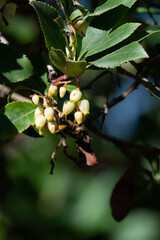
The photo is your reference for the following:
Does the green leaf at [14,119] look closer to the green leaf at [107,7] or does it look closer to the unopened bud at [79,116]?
the unopened bud at [79,116]

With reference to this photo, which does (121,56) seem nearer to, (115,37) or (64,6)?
(115,37)

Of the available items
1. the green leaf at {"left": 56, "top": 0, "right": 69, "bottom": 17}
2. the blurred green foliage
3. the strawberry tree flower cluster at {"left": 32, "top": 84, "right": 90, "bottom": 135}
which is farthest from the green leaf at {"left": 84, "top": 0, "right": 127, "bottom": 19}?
the blurred green foliage

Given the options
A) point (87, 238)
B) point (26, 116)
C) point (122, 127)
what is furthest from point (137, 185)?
point (122, 127)

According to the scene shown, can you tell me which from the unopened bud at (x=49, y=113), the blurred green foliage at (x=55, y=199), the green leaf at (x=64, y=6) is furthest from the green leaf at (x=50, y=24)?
the blurred green foliage at (x=55, y=199)

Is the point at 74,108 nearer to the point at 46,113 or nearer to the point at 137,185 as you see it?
the point at 46,113

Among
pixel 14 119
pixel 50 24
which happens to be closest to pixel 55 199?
pixel 14 119

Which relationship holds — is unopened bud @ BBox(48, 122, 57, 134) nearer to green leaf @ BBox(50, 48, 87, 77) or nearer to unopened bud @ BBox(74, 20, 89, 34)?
green leaf @ BBox(50, 48, 87, 77)
